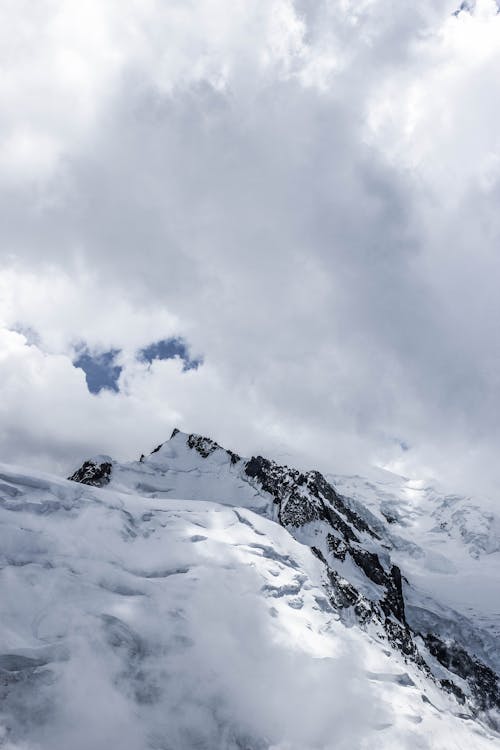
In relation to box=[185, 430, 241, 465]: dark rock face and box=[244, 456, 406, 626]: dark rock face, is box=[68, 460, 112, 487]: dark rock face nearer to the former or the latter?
box=[185, 430, 241, 465]: dark rock face

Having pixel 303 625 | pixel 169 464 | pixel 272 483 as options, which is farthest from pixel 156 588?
pixel 272 483

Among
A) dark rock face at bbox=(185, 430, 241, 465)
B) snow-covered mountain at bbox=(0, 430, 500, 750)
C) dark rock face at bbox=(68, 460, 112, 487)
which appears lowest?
snow-covered mountain at bbox=(0, 430, 500, 750)

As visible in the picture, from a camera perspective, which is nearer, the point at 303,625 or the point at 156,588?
the point at 156,588

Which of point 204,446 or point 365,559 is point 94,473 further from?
point 365,559

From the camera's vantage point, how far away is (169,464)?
11431 centimetres

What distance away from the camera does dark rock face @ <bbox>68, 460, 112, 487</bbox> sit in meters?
100

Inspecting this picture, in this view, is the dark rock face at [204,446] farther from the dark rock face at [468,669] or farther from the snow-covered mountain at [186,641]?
the dark rock face at [468,669]

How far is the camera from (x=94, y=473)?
103 metres

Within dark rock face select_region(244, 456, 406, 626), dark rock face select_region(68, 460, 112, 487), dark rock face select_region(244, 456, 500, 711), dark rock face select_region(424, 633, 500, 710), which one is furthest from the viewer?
dark rock face select_region(424, 633, 500, 710)

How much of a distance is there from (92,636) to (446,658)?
330 feet

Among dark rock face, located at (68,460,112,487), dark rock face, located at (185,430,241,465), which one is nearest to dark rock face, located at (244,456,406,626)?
dark rock face, located at (185,430,241,465)

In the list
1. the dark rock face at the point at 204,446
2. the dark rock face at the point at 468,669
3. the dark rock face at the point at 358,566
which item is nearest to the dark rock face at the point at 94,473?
the dark rock face at the point at 358,566

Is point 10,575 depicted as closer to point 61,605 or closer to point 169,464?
point 61,605

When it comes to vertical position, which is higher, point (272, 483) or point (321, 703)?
point (272, 483)
